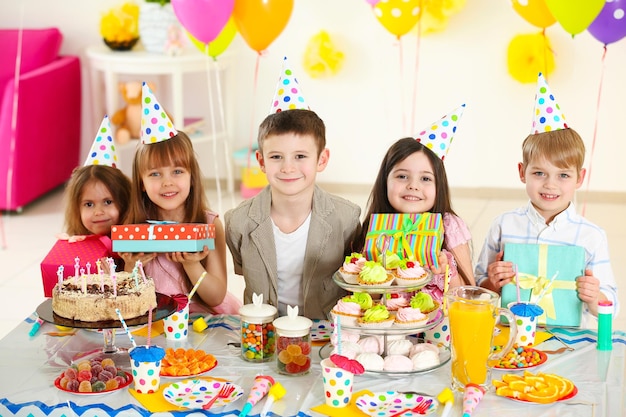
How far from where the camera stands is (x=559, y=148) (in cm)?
217

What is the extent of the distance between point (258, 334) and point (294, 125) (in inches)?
23.1

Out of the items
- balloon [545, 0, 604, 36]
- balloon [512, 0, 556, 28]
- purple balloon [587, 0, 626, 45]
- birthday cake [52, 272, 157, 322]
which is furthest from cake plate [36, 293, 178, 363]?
balloon [512, 0, 556, 28]

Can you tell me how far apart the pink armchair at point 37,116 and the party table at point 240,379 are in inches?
125

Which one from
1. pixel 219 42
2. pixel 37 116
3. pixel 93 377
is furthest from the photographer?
pixel 37 116

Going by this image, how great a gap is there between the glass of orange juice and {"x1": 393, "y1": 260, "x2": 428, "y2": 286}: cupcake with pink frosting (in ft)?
0.47

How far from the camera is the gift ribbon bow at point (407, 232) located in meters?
2.03

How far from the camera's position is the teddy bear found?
5211mm

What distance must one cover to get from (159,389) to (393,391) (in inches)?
17.5

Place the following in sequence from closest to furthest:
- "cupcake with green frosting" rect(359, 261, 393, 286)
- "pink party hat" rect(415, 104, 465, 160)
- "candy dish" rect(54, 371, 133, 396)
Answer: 1. "candy dish" rect(54, 371, 133, 396)
2. "cupcake with green frosting" rect(359, 261, 393, 286)
3. "pink party hat" rect(415, 104, 465, 160)

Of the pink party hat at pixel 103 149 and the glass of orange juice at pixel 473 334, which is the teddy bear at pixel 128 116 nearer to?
the pink party hat at pixel 103 149

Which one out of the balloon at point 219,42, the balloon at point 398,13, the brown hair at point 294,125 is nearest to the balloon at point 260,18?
the balloon at point 219,42

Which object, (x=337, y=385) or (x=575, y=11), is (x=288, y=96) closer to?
(x=337, y=385)

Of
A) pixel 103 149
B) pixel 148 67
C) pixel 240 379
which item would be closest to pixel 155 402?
pixel 240 379

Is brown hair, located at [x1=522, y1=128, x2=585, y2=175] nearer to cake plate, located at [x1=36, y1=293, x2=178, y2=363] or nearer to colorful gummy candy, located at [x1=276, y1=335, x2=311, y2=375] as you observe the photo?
colorful gummy candy, located at [x1=276, y1=335, x2=311, y2=375]
